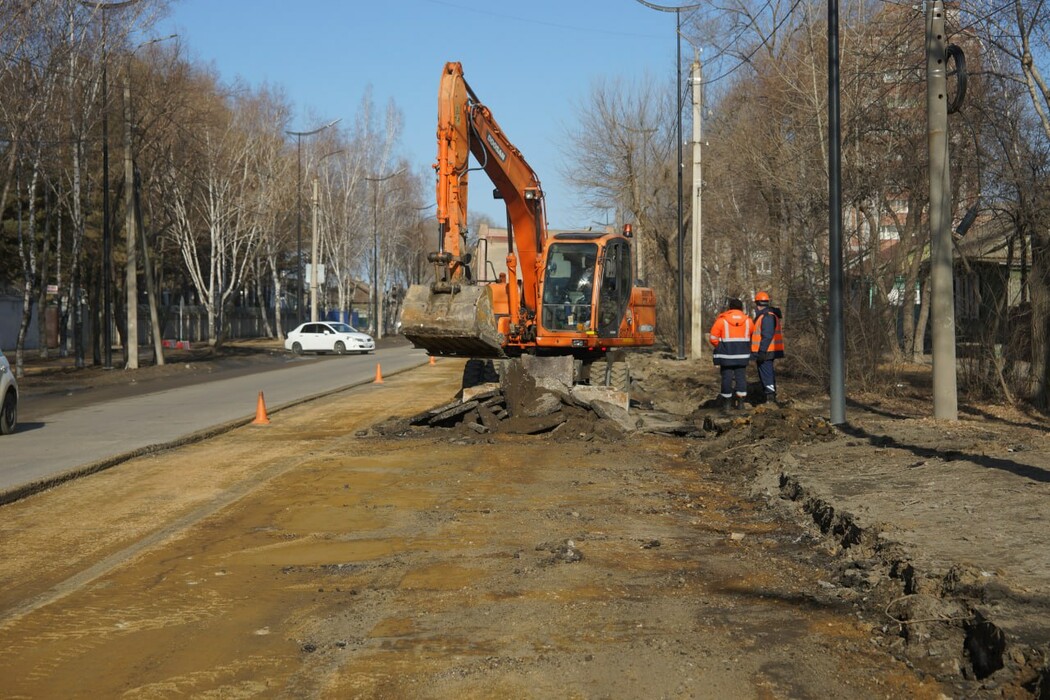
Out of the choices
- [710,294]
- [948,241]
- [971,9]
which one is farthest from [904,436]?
[710,294]

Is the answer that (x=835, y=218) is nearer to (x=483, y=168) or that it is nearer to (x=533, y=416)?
(x=533, y=416)

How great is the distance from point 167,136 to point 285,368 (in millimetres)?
10997

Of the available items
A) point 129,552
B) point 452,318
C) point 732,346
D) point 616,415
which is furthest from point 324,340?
point 129,552

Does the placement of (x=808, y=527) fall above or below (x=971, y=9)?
A: below

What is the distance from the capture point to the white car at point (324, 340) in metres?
53.9

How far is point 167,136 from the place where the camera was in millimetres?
44438

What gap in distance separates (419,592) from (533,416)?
10.1 meters

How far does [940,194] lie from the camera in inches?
600

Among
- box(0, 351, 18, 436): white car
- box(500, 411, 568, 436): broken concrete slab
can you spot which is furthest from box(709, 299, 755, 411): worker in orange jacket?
box(0, 351, 18, 436): white car

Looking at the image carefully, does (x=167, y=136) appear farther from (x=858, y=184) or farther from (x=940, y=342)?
(x=940, y=342)

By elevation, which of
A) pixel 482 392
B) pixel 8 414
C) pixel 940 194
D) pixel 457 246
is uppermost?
pixel 940 194

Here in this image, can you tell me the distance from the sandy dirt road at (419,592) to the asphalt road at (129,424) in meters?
0.85

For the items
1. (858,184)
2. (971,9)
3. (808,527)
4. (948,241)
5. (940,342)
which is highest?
(971,9)

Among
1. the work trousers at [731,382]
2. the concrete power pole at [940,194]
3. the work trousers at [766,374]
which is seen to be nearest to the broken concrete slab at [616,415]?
the work trousers at [731,382]
